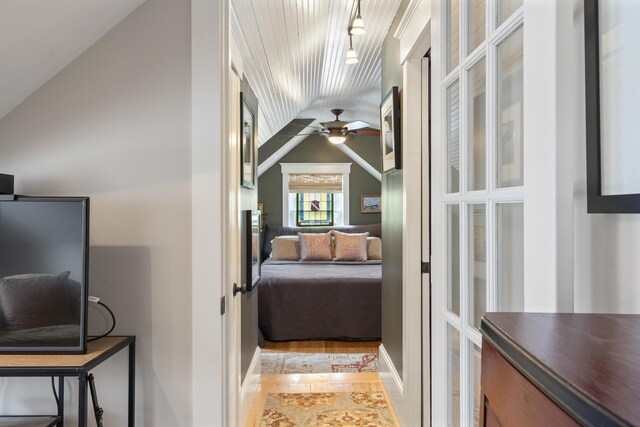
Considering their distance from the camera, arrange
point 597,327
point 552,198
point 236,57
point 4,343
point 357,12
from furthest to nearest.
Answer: point 357,12
point 236,57
point 4,343
point 552,198
point 597,327

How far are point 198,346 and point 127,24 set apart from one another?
1208 mm

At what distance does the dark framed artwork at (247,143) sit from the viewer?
2.14 metres

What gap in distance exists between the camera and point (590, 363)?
1.22 feet

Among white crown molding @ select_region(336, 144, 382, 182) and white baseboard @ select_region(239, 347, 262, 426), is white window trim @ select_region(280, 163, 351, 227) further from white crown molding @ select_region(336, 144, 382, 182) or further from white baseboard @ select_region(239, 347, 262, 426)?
white baseboard @ select_region(239, 347, 262, 426)

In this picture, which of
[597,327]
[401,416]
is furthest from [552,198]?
[401,416]

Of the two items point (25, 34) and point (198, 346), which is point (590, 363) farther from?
point (25, 34)

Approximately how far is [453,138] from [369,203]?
6183 millimetres

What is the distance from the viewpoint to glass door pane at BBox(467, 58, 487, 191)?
3.03 ft

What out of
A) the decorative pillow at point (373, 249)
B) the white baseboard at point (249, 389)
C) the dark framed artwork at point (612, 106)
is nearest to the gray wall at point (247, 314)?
the white baseboard at point (249, 389)

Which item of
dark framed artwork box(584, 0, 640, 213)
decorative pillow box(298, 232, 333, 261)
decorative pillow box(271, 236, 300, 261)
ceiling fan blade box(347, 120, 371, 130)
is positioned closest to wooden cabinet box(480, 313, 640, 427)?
dark framed artwork box(584, 0, 640, 213)

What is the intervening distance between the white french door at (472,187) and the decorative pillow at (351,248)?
437 centimetres

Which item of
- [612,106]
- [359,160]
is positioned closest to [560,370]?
[612,106]

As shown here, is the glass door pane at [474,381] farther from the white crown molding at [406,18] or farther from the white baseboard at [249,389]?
the white crown molding at [406,18]

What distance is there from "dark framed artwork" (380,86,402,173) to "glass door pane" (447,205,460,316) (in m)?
1.19
